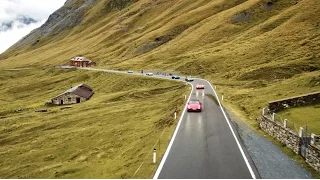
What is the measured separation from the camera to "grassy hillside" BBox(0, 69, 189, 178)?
28.7 metres

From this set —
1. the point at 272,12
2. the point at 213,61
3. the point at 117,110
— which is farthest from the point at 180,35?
the point at 117,110

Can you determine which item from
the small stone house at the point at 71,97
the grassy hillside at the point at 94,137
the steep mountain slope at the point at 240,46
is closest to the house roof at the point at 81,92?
the small stone house at the point at 71,97

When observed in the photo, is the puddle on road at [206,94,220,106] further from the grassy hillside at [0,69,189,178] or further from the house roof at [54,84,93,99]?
the house roof at [54,84,93,99]

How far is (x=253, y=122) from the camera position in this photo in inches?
1657

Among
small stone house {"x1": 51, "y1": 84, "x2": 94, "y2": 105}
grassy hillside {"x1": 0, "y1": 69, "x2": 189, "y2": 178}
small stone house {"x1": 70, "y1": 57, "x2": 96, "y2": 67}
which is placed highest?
small stone house {"x1": 70, "y1": 57, "x2": 96, "y2": 67}

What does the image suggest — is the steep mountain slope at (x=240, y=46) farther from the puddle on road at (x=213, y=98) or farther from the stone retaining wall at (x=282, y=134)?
the stone retaining wall at (x=282, y=134)

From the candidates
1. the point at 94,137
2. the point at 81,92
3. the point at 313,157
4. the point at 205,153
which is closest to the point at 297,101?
the point at 313,157

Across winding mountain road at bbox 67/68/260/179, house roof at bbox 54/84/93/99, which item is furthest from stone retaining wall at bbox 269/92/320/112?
house roof at bbox 54/84/93/99

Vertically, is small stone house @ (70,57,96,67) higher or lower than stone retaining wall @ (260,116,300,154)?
higher

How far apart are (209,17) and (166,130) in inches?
5972

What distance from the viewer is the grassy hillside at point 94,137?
2867 centimetres

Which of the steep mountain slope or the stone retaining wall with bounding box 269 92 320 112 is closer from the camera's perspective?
the stone retaining wall with bounding box 269 92 320 112

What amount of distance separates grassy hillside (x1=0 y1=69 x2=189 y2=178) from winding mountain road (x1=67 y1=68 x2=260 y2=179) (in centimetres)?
120

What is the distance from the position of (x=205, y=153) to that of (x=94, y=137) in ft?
84.0
